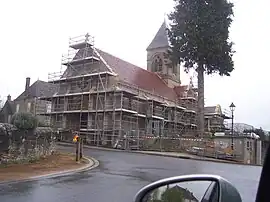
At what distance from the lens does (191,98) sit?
2261 inches

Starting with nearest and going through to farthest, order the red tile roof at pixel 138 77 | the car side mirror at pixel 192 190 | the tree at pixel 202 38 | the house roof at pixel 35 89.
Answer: the car side mirror at pixel 192 190
the tree at pixel 202 38
the red tile roof at pixel 138 77
the house roof at pixel 35 89

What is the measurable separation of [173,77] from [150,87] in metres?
11.4

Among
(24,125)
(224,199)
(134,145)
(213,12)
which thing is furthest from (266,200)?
(213,12)

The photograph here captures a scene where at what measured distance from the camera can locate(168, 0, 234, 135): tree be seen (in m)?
40.2

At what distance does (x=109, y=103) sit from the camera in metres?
43.2

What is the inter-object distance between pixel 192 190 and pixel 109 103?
4067 cm

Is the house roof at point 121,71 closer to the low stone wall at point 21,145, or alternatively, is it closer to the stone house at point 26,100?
the stone house at point 26,100

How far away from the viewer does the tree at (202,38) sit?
40.2 metres

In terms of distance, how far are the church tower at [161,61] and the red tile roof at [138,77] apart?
6.82ft

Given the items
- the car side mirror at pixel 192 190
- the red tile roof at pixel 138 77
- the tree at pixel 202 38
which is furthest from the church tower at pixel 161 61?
the car side mirror at pixel 192 190

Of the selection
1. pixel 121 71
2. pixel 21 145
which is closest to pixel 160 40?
pixel 121 71

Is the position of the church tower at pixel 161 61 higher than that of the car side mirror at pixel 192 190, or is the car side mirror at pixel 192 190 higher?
the church tower at pixel 161 61

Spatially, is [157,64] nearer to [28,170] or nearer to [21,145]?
[21,145]

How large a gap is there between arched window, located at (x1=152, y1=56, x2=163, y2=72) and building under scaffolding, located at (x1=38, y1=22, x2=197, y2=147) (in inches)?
306
